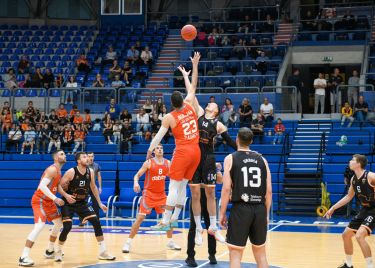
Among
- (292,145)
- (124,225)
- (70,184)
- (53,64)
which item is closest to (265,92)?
(292,145)

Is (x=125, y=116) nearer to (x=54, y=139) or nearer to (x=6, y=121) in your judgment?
(x=54, y=139)

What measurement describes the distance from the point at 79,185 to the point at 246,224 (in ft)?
15.5

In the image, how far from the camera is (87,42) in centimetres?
3416

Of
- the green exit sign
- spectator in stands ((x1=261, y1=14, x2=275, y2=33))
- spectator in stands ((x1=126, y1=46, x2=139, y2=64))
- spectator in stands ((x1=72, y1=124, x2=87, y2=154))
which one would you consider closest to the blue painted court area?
spectator in stands ((x1=72, y1=124, x2=87, y2=154))

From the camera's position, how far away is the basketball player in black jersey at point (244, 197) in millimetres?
9141

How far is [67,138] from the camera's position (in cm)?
2448

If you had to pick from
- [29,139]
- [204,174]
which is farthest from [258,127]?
[204,174]

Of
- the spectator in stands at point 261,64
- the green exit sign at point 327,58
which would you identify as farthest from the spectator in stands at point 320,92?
the green exit sign at point 327,58

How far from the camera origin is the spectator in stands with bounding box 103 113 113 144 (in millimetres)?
24625

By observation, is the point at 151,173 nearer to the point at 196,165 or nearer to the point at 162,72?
the point at 196,165

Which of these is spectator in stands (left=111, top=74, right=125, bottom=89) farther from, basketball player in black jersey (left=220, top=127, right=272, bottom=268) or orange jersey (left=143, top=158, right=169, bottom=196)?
basketball player in black jersey (left=220, top=127, right=272, bottom=268)

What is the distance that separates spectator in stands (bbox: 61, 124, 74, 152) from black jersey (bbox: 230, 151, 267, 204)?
15.9 metres

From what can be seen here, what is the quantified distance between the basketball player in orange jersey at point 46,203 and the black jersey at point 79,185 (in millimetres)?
261

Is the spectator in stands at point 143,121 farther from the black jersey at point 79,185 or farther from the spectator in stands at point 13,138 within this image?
the black jersey at point 79,185
